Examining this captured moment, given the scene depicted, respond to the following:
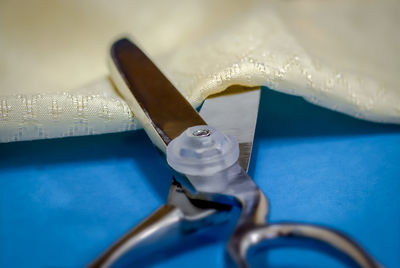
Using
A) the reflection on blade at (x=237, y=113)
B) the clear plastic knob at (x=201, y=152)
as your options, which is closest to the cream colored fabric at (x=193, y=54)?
the reflection on blade at (x=237, y=113)

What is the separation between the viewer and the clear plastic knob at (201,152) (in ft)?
1.46

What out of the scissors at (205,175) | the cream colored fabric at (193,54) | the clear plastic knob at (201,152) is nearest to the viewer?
the scissors at (205,175)

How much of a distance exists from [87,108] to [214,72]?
6.8 inches

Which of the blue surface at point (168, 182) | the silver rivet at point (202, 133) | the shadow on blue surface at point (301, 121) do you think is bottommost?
the blue surface at point (168, 182)

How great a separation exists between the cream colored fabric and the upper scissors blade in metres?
0.03

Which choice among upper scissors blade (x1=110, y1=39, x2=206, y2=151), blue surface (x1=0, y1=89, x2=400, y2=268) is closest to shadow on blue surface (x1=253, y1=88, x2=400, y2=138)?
blue surface (x1=0, y1=89, x2=400, y2=268)

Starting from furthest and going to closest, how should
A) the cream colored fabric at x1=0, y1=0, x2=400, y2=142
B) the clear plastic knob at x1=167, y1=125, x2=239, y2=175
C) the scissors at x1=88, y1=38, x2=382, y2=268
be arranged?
the cream colored fabric at x1=0, y1=0, x2=400, y2=142, the clear plastic knob at x1=167, y1=125, x2=239, y2=175, the scissors at x1=88, y1=38, x2=382, y2=268

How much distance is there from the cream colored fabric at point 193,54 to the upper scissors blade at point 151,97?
27mm

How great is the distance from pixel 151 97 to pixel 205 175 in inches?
6.7

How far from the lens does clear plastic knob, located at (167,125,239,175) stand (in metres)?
0.44

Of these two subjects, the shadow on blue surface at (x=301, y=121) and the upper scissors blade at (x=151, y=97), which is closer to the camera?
the upper scissors blade at (x=151, y=97)

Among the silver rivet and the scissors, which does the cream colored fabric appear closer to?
the scissors

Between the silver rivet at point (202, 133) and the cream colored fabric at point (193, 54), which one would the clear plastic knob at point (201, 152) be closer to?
the silver rivet at point (202, 133)

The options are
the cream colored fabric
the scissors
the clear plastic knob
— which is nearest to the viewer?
the scissors
